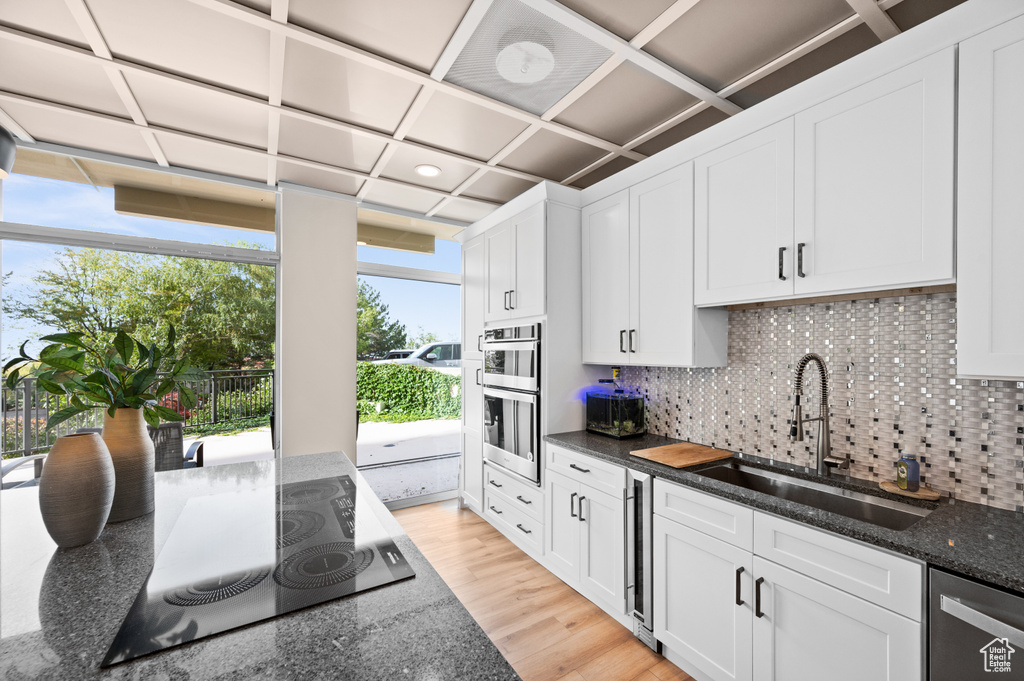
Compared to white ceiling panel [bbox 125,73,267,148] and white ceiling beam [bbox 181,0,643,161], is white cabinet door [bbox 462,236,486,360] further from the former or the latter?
white ceiling panel [bbox 125,73,267,148]

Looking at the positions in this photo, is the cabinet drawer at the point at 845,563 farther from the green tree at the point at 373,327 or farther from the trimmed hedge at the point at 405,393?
the green tree at the point at 373,327

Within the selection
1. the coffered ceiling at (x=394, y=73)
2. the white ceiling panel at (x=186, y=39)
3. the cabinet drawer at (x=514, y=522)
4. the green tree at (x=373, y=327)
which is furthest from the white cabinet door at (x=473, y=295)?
the white ceiling panel at (x=186, y=39)

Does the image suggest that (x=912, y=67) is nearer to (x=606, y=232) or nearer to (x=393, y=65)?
(x=606, y=232)

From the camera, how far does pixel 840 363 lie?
74.2 inches

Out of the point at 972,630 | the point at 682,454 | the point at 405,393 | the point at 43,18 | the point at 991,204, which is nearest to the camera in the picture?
the point at 972,630

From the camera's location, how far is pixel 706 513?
1.77m

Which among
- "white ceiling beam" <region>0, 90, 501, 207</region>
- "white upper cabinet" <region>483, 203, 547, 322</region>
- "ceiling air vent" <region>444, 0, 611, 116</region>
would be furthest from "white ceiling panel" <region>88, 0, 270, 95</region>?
"white upper cabinet" <region>483, 203, 547, 322</region>

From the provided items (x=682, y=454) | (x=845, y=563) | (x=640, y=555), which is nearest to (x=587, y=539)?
(x=640, y=555)

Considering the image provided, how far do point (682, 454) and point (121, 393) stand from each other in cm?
225

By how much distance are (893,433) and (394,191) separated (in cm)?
336

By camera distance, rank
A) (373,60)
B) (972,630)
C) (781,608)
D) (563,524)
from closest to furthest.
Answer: (972,630), (781,608), (373,60), (563,524)

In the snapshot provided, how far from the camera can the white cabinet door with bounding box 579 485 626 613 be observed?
2.16 meters

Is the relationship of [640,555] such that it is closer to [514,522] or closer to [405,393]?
[514,522]

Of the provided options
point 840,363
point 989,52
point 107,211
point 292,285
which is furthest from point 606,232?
point 107,211
